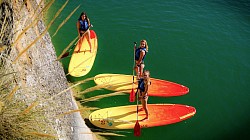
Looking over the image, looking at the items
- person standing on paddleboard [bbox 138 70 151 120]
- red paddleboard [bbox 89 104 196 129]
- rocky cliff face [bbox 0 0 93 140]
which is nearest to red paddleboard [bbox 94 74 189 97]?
red paddleboard [bbox 89 104 196 129]

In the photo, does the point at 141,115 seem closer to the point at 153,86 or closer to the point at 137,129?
the point at 137,129

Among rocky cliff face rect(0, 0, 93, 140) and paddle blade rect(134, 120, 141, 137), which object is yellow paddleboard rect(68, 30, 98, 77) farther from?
paddle blade rect(134, 120, 141, 137)

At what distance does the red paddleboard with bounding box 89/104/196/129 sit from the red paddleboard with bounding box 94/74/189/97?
71 cm

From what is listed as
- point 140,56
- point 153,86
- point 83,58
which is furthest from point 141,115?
point 83,58

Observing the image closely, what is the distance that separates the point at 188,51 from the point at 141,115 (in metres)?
4.31

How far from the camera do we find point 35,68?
5898 mm

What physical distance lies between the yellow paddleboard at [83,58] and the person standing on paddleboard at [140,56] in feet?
4.63

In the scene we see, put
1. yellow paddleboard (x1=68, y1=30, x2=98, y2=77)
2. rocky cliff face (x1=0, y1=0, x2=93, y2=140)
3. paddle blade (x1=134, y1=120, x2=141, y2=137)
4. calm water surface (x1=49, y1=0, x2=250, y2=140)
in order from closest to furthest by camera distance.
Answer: rocky cliff face (x1=0, y1=0, x2=93, y2=140), paddle blade (x1=134, y1=120, x2=141, y2=137), calm water surface (x1=49, y1=0, x2=250, y2=140), yellow paddleboard (x1=68, y1=30, x2=98, y2=77)

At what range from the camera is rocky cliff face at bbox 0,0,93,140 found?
4934 millimetres

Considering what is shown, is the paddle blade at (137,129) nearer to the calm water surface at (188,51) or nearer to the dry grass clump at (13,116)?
the calm water surface at (188,51)

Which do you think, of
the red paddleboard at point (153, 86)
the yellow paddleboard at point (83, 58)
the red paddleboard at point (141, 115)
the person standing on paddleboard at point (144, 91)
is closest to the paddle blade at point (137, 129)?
the red paddleboard at point (141, 115)

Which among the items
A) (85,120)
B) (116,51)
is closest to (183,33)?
(116,51)

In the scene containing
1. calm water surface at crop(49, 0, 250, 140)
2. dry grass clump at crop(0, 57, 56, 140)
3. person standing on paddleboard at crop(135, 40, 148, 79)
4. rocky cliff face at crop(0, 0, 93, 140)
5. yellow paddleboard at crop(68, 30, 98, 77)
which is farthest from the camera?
yellow paddleboard at crop(68, 30, 98, 77)

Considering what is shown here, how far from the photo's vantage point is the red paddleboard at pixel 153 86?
9289 mm
